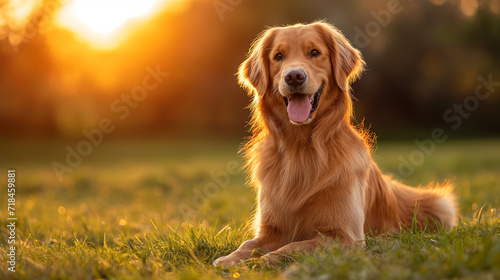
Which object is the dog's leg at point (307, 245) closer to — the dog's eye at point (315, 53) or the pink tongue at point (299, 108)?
the pink tongue at point (299, 108)

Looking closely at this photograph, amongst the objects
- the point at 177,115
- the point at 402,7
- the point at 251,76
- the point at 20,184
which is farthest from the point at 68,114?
the point at 251,76

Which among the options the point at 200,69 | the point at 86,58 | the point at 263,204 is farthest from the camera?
the point at 200,69

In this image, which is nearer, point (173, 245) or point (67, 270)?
point (67, 270)

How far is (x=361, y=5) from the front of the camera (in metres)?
22.6

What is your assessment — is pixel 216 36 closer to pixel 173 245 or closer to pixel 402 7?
pixel 402 7

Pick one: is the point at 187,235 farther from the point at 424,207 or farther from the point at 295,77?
the point at 424,207

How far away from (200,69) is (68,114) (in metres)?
7.27

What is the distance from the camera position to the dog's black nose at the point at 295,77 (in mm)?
3648

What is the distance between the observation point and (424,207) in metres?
4.65

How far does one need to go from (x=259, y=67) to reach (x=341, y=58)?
751 millimetres

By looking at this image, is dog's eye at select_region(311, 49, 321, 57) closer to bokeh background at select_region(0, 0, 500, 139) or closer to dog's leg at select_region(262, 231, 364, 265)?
dog's leg at select_region(262, 231, 364, 265)

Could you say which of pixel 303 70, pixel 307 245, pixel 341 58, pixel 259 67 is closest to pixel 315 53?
pixel 341 58

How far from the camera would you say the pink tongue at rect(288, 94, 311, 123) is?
12.5ft

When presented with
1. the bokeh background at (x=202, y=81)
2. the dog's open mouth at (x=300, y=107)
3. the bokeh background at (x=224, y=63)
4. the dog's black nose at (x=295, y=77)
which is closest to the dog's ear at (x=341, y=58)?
the dog's open mouth at (x=300, y=107)
